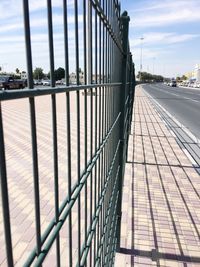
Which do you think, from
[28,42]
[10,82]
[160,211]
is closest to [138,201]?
[160,211]

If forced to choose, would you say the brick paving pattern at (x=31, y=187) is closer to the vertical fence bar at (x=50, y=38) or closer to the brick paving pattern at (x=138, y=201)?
the brick paving pattern at (x=138, y=201)

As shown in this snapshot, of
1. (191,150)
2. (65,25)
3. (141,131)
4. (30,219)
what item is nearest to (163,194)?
(30,219)

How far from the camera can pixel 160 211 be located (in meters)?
4.21

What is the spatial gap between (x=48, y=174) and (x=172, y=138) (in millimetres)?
4942

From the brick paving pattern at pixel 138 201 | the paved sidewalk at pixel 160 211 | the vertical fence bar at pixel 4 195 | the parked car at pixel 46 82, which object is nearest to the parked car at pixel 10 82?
the parked car at pixel 46 82

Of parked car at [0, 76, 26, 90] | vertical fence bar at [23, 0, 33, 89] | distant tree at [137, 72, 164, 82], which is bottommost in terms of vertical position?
distant tree at [137, 72, 164, 82]

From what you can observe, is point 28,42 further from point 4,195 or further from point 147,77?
point 147,77

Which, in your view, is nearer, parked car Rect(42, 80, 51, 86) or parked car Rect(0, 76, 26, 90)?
parked car Rect(0, 76, 26, 90)

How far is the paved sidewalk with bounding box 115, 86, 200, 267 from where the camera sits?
10.5ft

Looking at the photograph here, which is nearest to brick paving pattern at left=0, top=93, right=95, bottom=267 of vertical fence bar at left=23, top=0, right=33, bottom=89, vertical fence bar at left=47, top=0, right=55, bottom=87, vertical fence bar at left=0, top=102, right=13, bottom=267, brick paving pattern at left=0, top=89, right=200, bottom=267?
brick paving pattern at left=0, top=89, right=200, bottom=267

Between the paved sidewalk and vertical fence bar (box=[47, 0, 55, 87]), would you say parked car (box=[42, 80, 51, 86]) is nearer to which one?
vertical fence bar (box=[47, 0, 55, 87])

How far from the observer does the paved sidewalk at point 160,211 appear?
321 centimetres

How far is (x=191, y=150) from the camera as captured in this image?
304 inches

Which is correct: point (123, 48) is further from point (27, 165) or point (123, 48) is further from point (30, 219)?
point (27, 165)
